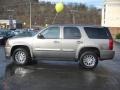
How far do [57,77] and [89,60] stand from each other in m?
2.83

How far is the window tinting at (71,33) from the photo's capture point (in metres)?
13.9

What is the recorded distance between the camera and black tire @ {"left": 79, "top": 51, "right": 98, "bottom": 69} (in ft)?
45.3

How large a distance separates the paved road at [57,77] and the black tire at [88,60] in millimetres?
249

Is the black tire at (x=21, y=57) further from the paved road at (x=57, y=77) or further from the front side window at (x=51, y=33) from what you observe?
the front side window at (x=51, y=33)

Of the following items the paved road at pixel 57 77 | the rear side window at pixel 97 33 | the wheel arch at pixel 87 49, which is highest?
the rear side window at pixel 97 33

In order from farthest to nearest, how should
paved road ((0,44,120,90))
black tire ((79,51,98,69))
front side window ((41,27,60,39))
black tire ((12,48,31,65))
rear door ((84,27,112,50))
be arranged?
black tire ((12,48,31,65))
front side window ((41,27,60,39))
black tire ((79,51,98,69))
rear door ((84,27,112,50))
paved road ((0,44,120,90))

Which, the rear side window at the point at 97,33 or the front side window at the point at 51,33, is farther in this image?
the front side window at the point at 51,33

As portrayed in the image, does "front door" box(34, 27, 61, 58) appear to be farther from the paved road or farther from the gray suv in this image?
the paved road

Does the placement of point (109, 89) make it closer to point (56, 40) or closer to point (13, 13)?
point (56, 40)

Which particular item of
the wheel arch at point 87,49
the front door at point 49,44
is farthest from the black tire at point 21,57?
the wheel arch at point 87,49

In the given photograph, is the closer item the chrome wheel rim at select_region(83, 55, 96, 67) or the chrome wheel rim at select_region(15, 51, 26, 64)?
the chrome wheel rim at select_region(83, 55, 96, 67)

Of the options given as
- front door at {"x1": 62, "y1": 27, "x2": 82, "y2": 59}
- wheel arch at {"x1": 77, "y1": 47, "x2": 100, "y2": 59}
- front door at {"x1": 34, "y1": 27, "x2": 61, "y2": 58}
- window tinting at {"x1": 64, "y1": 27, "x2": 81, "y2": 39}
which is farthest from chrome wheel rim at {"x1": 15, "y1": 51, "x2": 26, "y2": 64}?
wheel arch at {"x1": 77, "y1": 47, "x2": 100, "y2": 59}

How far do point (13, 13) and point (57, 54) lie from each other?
107m

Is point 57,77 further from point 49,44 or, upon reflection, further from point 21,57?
point 21,57
